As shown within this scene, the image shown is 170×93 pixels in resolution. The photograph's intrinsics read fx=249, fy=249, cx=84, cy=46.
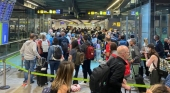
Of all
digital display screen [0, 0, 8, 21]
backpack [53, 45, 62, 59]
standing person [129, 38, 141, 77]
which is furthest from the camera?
digital display screen [0, 0, 8, 21]

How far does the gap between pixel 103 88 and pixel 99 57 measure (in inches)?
382

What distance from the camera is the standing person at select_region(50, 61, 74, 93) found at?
3.12 metres

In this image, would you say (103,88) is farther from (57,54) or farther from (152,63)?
(57,54)

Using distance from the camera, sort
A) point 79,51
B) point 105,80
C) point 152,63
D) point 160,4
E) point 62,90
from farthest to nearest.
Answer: point 160,4, point 79,51, point 152,63, point 105,80, point 62,90

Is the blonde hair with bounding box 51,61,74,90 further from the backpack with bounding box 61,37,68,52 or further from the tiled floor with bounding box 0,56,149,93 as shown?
the backpack with bounding box 61,37,68,52

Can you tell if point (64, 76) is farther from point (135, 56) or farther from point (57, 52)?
point (135, 56)

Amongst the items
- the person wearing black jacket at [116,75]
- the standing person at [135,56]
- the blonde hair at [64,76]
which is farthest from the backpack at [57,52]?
the blonde hair at [64,76]

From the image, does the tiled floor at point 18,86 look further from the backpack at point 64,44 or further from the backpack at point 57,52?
the backpack at point 64,44

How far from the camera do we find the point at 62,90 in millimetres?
3100

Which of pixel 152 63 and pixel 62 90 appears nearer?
pixel 62 90

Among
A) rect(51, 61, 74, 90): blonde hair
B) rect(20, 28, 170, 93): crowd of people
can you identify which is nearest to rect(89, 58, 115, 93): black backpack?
rect(20, 28, 170, 93): crowd of people

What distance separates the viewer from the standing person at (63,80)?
312cm

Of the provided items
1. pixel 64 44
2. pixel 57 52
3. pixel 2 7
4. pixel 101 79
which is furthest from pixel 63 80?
pixel 64 44

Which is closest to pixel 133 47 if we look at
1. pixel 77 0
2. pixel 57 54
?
pixel 57 54
